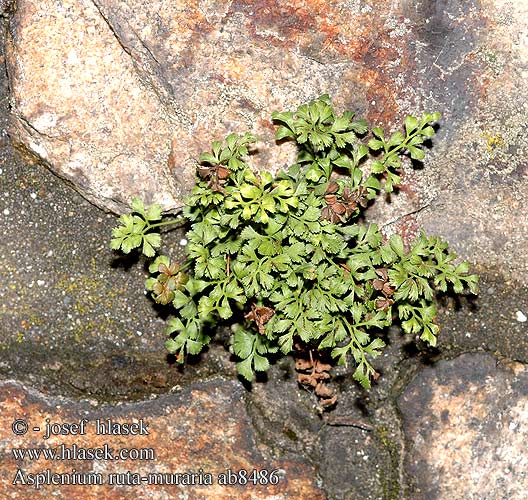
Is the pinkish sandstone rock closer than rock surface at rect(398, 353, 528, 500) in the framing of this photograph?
Yes

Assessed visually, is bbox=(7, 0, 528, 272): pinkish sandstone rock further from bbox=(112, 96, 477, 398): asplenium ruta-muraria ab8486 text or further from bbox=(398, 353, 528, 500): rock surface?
bbox=(398, 353, 528, 500): rock surface

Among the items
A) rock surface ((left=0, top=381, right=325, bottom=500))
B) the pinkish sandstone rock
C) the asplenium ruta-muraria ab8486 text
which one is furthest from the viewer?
rock surface ((left=0, top=381, right=325, bottom=500))

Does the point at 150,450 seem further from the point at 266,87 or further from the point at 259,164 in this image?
the point at 266,87

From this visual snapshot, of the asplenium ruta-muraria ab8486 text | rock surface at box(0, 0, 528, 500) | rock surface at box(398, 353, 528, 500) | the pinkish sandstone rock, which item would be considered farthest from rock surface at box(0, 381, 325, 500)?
the pinkish sandstone rock

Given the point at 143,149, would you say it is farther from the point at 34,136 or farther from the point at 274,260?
the point at 274,260

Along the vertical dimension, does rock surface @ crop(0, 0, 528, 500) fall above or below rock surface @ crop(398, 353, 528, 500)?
above

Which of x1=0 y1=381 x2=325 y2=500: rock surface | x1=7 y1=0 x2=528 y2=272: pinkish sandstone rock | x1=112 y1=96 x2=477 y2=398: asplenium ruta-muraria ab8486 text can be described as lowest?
x1=0 y1=381 x2=325 y2=500: rock surface

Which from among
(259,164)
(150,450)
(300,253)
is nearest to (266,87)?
(259,164)
